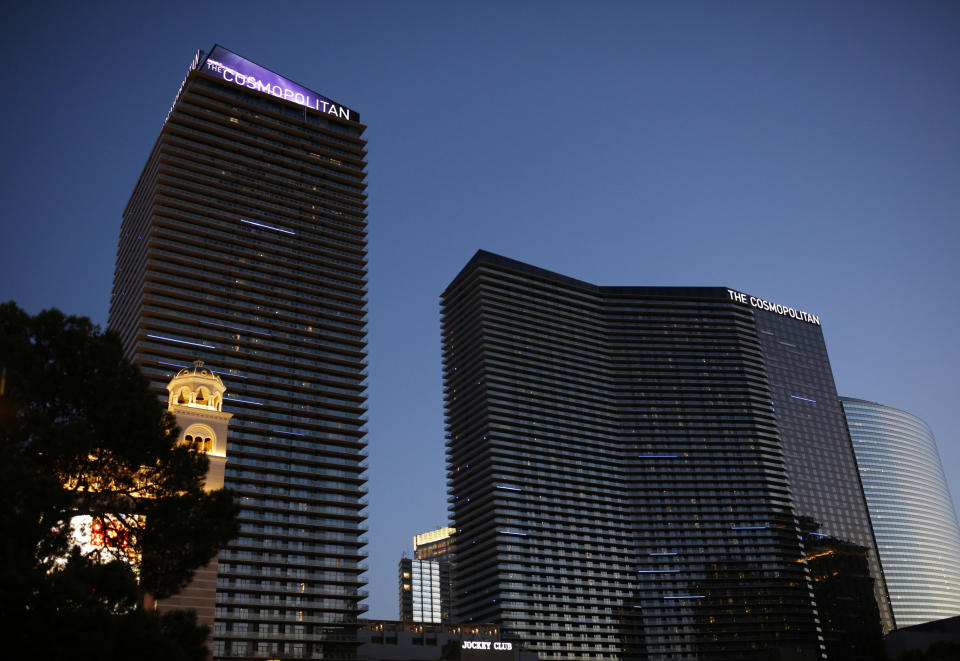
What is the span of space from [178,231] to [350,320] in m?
37.5

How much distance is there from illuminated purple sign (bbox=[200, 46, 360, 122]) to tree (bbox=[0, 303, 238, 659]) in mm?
150499

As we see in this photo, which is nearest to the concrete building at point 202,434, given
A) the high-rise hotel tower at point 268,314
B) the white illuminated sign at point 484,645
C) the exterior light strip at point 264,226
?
the high-rise hotel tower at point 268,314

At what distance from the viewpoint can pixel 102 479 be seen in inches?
1716

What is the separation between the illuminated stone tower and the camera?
60.7 m

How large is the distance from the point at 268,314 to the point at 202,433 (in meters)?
103

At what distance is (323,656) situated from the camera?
5561 inches

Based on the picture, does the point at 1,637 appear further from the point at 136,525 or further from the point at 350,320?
the point at 350,320

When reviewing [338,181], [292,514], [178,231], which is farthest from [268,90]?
[292,514]

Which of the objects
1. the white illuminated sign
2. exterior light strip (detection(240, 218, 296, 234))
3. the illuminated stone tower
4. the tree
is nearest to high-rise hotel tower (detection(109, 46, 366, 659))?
exterior light strip (detection(240, 218, 296, 234))

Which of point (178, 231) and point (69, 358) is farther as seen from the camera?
point (178, 231)

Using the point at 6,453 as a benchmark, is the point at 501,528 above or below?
above

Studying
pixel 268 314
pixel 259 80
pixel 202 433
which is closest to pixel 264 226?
pixel 268 314

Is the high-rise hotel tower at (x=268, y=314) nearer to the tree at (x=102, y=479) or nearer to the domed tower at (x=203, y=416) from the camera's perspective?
the domed tower at (x=203, y=416)

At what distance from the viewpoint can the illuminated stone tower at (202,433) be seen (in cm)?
6066
